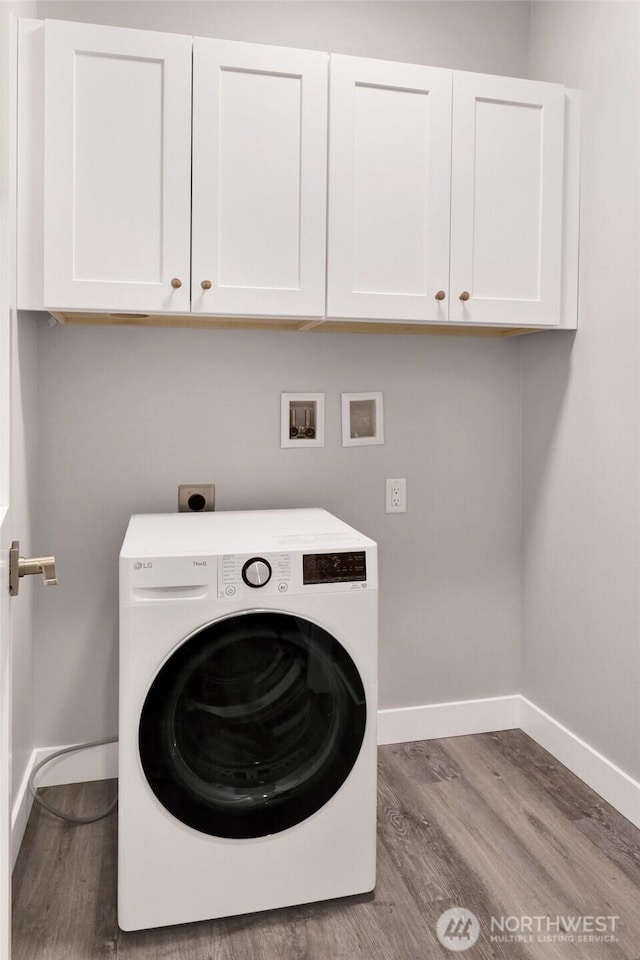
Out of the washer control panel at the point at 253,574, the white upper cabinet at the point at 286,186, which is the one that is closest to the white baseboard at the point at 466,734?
the washer control panel at the point at 253,574

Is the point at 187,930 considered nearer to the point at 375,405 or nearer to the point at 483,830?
the point at 483,830

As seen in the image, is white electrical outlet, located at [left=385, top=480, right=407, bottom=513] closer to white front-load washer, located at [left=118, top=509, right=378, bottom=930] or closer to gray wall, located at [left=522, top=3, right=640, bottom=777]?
gray wall, located at [left=522, top=3, right=640, bottom=777]

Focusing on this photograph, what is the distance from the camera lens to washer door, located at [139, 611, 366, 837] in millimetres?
1604

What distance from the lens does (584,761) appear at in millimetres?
2285

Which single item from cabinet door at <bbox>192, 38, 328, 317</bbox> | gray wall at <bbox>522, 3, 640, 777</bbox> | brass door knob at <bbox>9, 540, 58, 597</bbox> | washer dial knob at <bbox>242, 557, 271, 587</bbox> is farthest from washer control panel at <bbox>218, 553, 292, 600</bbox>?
gray wall at <bbox>522, 3, 640, 777</bbox>

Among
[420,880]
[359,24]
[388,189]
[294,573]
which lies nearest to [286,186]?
[388,189]

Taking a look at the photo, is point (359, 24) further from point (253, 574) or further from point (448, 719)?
point (448, 719)

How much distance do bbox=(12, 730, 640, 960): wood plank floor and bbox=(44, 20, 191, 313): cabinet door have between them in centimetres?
146

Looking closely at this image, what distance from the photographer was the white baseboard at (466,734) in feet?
6.84

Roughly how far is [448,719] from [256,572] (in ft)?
4.34

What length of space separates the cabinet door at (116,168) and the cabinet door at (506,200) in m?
0.80

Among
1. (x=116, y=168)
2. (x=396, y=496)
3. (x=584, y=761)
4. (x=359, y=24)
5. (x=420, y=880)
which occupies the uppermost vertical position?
(x=359, y=24)

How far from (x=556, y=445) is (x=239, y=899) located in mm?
1646

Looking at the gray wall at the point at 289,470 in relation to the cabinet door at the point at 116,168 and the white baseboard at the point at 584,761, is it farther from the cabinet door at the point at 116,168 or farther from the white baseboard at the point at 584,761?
the cabinet door at the point at 116,168
